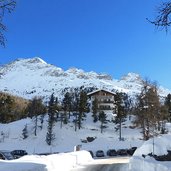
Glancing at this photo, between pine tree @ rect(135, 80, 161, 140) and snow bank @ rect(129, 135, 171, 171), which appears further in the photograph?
pine tree @ rect(135, 80, 161, 140)

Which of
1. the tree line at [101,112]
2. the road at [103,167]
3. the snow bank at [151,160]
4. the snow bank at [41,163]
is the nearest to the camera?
the snow bank at [151,160]

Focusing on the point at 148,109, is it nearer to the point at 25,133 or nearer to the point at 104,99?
the point at 25,133

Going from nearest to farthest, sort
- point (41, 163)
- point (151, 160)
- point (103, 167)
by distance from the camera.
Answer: point (151, 160) → point (41, 163) → point (103, 167)

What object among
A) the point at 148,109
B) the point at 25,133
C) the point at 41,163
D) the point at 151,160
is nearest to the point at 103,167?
the point at 41,163

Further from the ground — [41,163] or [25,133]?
[25,133]

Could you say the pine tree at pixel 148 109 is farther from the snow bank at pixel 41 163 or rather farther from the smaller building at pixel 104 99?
the smaller building at pixel 104 99

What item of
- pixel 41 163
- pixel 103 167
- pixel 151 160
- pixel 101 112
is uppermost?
pixel 101 112

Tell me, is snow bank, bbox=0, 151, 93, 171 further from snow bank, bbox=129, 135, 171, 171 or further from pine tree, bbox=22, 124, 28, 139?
pine tree, bbox=22, 124, 28, 139

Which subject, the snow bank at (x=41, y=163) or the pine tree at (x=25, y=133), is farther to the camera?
the pine tree at (x=25, y=133)

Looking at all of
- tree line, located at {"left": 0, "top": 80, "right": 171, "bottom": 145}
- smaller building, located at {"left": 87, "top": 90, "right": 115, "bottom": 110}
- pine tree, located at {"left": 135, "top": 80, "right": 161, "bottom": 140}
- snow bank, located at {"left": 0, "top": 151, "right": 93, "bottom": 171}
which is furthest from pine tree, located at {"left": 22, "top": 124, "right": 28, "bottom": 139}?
snow bank, located at {"left": 0, "top": 151, "right": 93, "bottom": 171}

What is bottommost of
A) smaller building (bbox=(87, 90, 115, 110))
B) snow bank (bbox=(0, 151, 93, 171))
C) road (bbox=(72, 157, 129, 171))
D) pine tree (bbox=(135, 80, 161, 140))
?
road (bbox=(72, 157, 129, 171))

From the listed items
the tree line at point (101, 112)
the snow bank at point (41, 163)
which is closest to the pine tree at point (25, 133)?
the tree line at point (101, 112)

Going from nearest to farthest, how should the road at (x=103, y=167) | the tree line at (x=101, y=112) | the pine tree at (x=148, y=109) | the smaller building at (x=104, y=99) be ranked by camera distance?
the road at (x=103, y=167) → the pine tree at (x=148, y=109) → the tree line at (x=101, y=112) → the smaller building at (x=104, y=99)

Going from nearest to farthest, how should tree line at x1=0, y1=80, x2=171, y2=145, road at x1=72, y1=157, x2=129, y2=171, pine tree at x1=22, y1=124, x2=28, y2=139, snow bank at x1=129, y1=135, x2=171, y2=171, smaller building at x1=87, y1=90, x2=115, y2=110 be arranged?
snow bank at x1=129, y1=135, x2=171, y2=171
road at x1=72, y1=157, x2=129, y2=171
tree line at x1=0, y1=80, x2=171, y2=145
pine tree at x1=22, y1=124, x2=28, y2=139
smaller building at x1=87, y1=90, x2=115, y2=110
